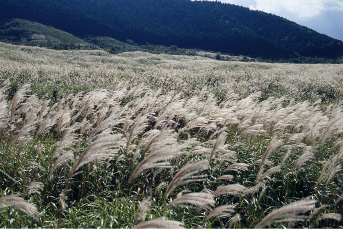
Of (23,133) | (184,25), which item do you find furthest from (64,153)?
(184,25)

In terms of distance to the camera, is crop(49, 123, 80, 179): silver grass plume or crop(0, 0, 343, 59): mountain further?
crop(0, 0, 343, 59): mountain

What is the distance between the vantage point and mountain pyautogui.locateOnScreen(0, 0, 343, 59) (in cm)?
12812

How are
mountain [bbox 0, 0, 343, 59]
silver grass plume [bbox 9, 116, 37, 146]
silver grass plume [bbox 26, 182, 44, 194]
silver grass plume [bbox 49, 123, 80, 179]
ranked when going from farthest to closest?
mountain [bbox 0, 0, 343, 59]
silver grass plume [bbox 9, 116, 37, 146]
silver grass plume [bbox 26, 182, 44, 194]
silver grass plume [bbox 49, 123, 80, 179]

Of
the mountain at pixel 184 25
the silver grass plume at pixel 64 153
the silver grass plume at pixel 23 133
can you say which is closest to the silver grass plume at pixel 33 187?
the silver grass plume at pixel 64 153

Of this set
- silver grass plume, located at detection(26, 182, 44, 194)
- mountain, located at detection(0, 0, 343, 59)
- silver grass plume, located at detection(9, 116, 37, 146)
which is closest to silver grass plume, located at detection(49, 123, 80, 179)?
silver grass plume, located at detection(26, 182, 44, 194)

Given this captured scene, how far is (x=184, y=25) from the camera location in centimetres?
A: 16275

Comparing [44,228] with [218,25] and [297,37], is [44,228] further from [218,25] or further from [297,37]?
[218,25]

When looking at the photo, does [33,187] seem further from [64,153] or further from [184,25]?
[184,25]

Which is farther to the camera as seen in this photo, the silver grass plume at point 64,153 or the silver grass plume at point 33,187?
the silver grass plume at point 33,187

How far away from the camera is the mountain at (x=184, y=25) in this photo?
128m

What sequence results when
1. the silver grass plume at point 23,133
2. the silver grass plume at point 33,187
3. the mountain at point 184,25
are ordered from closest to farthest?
the silver grass plume at point 33,187
the silver grass plume at point 23,133
the mountain at point 184,25

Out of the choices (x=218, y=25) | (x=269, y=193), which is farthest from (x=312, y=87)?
(x=218, y=25)

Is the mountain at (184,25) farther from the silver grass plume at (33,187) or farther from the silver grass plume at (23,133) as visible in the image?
the silver grass plume at (33,187)

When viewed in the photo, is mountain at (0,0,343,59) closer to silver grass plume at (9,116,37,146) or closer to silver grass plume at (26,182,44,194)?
silver grass plume at (9,116,37,146)
